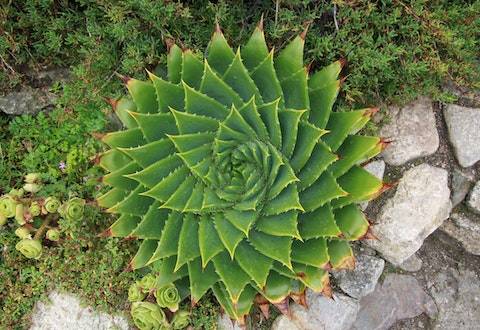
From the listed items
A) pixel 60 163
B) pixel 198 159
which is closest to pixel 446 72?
pixel 198 159

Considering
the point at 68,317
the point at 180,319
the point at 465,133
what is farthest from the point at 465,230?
the point at 68,317

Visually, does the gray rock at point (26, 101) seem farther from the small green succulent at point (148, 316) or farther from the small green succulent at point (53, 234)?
the small green succulent at point (148, 316)

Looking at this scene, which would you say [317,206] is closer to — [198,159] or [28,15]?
[198,159]

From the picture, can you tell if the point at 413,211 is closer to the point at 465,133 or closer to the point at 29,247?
the point at 465,133

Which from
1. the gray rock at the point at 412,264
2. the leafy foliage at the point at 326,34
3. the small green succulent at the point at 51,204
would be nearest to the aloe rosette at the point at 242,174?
the leafy foliage at the point at 326,34

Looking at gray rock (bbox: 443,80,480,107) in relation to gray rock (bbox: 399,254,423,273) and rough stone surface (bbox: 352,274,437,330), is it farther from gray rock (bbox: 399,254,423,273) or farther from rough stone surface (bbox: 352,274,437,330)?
rough stone surface (bbox: 352,274,437,330)

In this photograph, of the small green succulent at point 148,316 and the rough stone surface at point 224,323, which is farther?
the rough stone surface at point 224,323

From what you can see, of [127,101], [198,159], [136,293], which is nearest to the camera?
[198,159]

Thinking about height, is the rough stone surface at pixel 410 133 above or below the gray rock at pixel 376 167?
above

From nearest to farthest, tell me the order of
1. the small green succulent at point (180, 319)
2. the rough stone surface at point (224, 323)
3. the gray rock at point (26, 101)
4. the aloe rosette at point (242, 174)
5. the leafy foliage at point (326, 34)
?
the aloe rosette at point (242, 174)
the leafy foliage at point (326, 34)
the small green succulent at point (180, 319)
the rough stone surface at point (224, 323)
the gray rock at point (26, 101)
